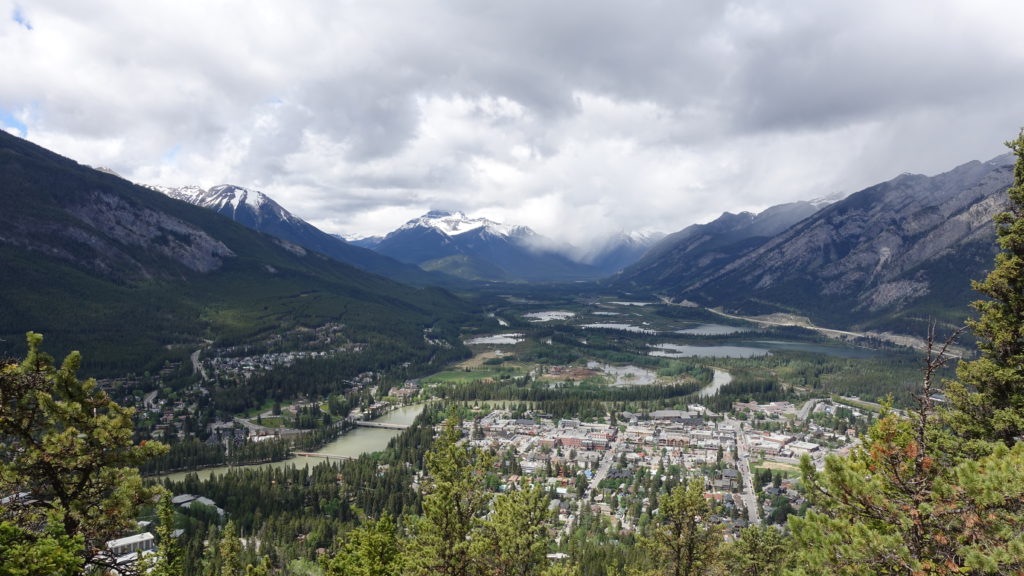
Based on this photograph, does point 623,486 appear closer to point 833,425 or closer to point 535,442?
point 535,442

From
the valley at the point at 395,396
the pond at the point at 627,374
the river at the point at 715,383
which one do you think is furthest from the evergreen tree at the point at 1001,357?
the pond at the point at 627,374

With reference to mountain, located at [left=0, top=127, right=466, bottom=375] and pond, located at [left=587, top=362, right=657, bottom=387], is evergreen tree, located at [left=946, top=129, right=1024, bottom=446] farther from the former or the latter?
mountain, located at [left=0, top=127, right=466, bottom=375]

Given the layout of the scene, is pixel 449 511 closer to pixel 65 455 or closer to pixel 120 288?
pixel 65 455

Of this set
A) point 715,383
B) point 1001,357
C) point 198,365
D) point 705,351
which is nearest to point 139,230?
point 198,365

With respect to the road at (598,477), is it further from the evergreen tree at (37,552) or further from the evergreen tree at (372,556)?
the evergreen tree at (37,552)

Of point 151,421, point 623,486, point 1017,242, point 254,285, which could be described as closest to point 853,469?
point 1017,242

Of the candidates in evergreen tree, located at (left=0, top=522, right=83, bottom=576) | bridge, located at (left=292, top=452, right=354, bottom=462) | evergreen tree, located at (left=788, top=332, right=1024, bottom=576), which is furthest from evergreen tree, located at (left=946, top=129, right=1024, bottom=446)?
bridge, located at (left=292, top=452, right=354, bottom=462)
